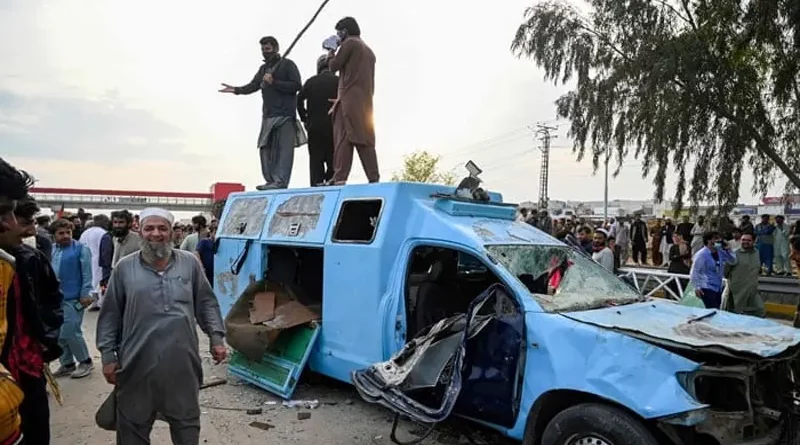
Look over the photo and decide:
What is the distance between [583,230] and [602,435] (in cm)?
724

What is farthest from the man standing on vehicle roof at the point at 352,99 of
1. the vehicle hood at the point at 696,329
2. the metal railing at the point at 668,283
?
the metal railing at the point at 668,283

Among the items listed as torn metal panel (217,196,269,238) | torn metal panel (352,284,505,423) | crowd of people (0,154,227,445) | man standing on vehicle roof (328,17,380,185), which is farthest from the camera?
man standing on vehicle roof (328,17,380,185)

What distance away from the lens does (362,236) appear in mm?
5859

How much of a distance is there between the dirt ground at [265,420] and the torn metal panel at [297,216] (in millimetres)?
1607

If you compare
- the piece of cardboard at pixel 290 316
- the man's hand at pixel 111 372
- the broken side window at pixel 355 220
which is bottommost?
the piece of cardboard at pixel 290 316

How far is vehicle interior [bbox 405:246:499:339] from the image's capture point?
195 inches

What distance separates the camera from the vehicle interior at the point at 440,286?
16.2ft

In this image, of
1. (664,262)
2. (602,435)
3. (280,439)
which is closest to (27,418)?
(280,439)

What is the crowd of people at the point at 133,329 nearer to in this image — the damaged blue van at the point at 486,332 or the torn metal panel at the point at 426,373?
the torn metal panel at the point at 426,373

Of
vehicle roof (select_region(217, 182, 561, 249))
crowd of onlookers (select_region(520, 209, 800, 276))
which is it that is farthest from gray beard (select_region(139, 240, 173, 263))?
crowd of onlookers (select_region(520, 209, 800, 276))

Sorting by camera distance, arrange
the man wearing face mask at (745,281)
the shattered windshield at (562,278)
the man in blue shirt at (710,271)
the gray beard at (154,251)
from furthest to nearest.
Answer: the man wearing face mask at (745,281) < the man in blue shirt at (710,271) < the shattered windshield at (562,278) < the gray beard at (154,251)

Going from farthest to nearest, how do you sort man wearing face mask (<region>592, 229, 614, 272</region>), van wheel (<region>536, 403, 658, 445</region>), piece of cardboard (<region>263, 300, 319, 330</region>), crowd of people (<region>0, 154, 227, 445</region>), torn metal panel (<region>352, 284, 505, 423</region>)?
man wearing face mask (<region>592, 229, 614, 272</region>) < piece of cardboard (<region>263, 300, 319, 330</region>) < torn metal panel (<region>352, 284, 505, 423</region>) < van wheel (<region>536, 403, 658, 445</region>) < crowd of people (<region>0, 154, 227, 445</region>)

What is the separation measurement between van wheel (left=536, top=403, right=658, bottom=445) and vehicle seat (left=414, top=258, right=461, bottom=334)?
156 cm

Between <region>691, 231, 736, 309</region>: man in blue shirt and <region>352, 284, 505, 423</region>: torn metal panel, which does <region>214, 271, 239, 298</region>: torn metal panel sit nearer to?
<region>352, 284, 505, 423</region>: torn metal panel
